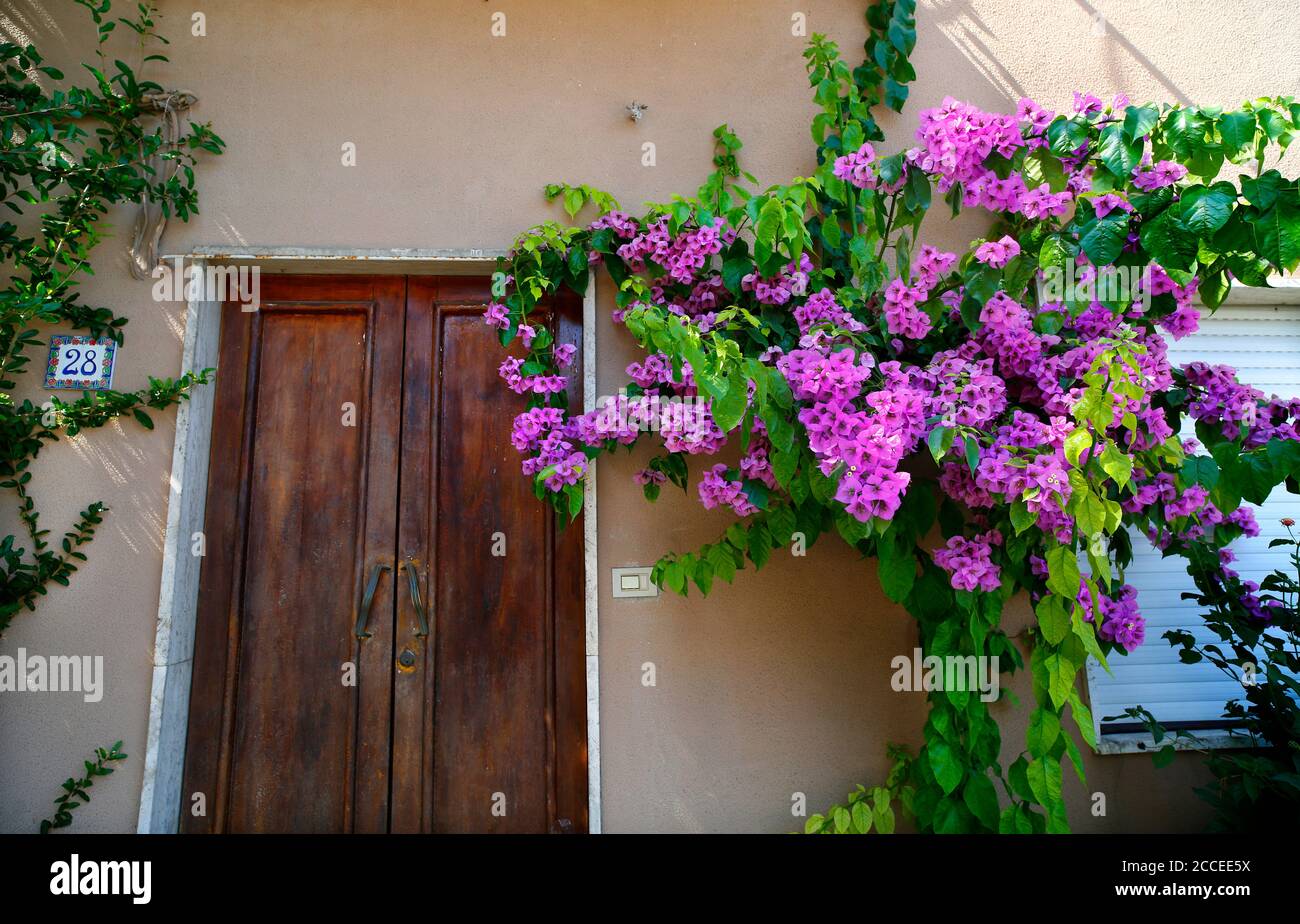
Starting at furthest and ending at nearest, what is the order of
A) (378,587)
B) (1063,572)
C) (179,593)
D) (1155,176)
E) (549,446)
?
(378,587) < (179,593) < (549,446) < (1155,176) < (1063,572)

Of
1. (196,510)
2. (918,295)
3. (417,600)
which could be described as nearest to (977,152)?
(918,295)

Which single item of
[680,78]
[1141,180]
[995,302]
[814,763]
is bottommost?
[814,763]

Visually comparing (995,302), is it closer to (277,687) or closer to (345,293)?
(345,293)

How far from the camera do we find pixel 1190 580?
2.89m

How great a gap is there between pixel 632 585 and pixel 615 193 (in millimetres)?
1467

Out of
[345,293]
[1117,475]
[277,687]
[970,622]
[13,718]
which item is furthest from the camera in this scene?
[345,293]

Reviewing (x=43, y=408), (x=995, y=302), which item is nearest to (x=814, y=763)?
(x=995, y=302)

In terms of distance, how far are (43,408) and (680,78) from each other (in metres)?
2.58

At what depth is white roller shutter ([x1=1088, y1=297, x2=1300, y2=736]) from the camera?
2801 mm

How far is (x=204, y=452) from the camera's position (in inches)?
105

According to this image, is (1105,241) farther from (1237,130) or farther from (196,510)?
(196,510)

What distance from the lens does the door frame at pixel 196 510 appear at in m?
2.45

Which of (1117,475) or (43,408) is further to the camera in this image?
(43,408)

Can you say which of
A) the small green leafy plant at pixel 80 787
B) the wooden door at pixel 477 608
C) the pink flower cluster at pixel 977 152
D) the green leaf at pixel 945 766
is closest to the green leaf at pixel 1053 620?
the green leaf at pixel 945 766
